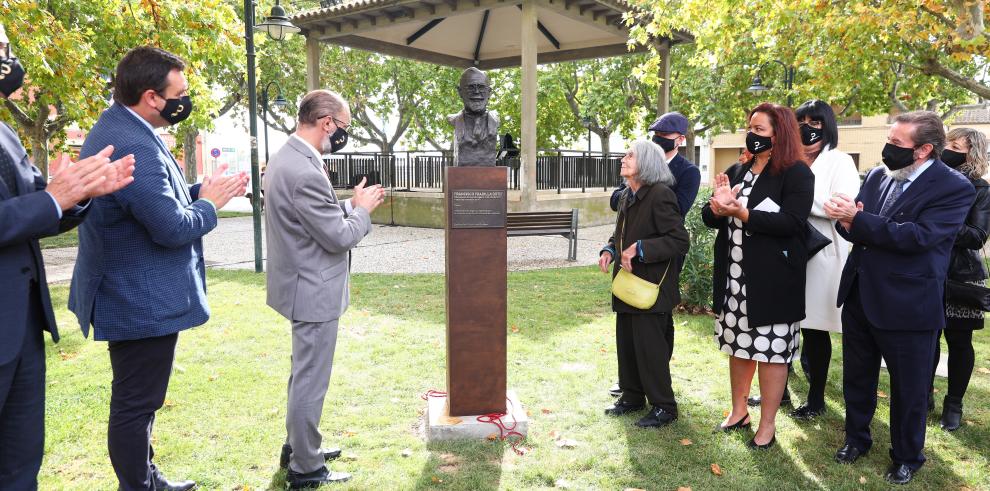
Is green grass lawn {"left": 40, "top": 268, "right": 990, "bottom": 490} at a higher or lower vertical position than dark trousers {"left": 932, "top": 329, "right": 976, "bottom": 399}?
lower

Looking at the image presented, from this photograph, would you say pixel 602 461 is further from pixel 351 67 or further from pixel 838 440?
pixel 351 67

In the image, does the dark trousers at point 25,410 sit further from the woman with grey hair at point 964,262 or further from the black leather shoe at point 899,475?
the woman with grey hair at point 964,262

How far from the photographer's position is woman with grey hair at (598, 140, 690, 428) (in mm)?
4246

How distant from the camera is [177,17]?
27.5ft

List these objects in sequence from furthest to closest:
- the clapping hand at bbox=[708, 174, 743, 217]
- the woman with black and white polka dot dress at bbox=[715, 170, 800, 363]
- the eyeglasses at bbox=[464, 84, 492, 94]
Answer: the eyeglasses at bbox=[464, 84, 492, 94]
the woman with black and white polka dot dress at bbox=[715, 170, 800, 363]
the clapping hand at bbox=[708, 174, 743, 217]

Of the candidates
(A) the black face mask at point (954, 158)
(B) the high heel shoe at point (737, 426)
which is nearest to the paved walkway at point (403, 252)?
(B) the high heel shoe at point (737, 426)

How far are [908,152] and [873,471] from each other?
5.90ft

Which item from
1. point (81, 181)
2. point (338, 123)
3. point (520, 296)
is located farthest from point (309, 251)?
point (520, 296)

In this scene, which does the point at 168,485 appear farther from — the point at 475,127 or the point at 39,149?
the point at 39,149

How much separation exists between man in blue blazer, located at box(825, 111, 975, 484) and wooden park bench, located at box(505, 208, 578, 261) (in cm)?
717

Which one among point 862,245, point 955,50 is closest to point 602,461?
point 862,245

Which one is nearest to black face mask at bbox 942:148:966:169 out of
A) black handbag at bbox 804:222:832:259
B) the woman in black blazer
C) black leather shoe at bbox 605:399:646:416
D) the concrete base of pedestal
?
black handbag at bbox 804:222:832:259

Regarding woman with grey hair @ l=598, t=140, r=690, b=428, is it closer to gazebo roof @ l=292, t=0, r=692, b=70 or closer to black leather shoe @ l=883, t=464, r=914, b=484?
black leather shoe @ l=883, t=464, r=914, b=484

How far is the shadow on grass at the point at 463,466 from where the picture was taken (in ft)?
11.8
